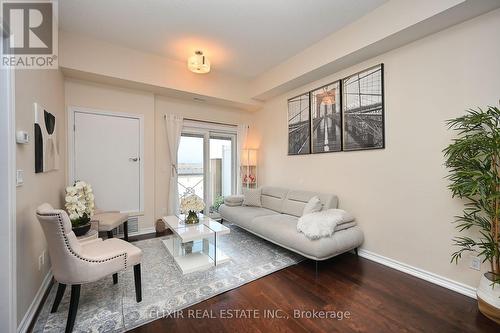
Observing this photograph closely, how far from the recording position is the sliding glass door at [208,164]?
170 inches

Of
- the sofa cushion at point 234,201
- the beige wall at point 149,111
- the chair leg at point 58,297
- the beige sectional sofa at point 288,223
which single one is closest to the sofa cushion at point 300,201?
the beige sectional sofa at point 288,223

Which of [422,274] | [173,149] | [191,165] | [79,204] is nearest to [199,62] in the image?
[173,149]

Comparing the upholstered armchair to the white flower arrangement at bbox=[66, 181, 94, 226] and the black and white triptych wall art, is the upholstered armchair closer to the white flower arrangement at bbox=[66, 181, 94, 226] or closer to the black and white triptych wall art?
the white flower arrangement at bbox=[66, 181, 94, 226]

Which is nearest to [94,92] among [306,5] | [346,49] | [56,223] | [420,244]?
[56,223]

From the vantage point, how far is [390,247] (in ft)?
8.67

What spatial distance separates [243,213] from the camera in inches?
142

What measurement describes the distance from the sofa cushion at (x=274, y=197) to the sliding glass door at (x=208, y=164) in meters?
1.03

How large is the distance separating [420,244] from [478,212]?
2.05 ft

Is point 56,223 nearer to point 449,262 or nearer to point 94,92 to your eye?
point 94,92

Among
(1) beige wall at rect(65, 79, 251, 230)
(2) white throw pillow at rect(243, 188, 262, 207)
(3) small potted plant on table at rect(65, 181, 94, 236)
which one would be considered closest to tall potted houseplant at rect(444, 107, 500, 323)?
(2) white throw pillow at rect(243, 188, 262, 207)

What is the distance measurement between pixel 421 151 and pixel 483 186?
0.72 meters

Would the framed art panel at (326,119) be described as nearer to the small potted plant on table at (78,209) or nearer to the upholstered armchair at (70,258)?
the upholstered armchair at (70,258)

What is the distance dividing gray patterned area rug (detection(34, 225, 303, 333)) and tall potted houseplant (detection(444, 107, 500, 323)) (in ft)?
5.57

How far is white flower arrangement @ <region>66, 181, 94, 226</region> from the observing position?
2.23 metres
